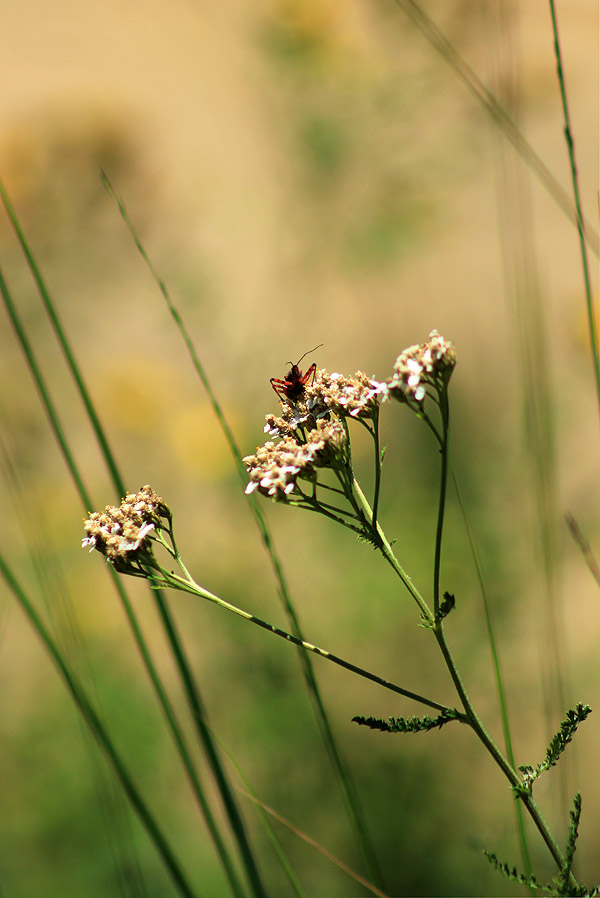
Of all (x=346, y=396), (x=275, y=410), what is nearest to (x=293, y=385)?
(x=346, y=396)

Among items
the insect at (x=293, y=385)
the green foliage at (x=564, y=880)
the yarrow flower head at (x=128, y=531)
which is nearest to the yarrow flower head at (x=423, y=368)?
the insect at (x=293, y=385)

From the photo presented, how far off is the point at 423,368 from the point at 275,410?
162cm

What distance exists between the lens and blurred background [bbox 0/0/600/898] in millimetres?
2035

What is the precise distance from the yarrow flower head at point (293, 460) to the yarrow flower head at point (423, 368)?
0.26 ft

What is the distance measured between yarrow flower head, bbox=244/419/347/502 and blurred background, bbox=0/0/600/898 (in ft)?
2.24

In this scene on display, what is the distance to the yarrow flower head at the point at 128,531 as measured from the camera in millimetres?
846

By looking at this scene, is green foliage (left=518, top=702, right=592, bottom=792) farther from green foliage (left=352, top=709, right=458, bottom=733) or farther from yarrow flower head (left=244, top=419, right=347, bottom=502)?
yarrow flower head (left=244, top=419, right=347, bottom=502)

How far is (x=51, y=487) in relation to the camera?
2.43 metres

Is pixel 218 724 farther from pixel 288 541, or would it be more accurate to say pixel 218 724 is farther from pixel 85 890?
pixel 288 541

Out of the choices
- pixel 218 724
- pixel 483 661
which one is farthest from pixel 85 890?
pixel 483 661

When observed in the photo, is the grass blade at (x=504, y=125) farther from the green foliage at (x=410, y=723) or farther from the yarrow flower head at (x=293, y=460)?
the green foliage at (x=410, y=723)

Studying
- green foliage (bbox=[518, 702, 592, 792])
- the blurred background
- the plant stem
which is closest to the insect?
the plant stem

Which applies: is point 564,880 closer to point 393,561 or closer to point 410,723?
point 410,723

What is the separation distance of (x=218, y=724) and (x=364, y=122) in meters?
A: 1.97
